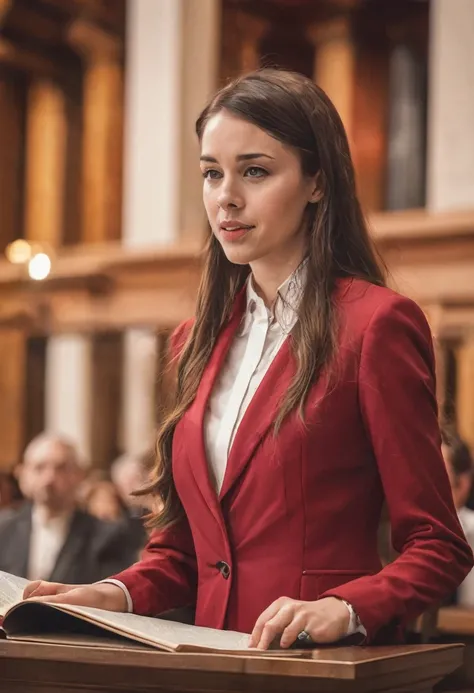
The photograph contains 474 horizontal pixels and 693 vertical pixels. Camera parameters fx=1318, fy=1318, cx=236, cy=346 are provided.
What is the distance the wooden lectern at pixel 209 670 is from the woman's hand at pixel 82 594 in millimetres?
197

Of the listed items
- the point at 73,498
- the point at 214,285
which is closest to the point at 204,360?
the point at 214,285

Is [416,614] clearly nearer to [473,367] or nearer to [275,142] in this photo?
[275,142]

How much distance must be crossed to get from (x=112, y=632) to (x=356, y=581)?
1.12ft

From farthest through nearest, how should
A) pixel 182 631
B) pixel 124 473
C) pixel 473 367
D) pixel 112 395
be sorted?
pixel 112 395
pixel 473 367
pixel 124 473
pixel 182 631

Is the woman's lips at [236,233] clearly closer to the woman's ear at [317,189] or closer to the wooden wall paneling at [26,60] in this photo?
the woman's ear at [317,189]

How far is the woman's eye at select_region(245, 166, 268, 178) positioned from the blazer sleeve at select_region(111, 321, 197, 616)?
574 mm

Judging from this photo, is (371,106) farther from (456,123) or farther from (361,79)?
(456,123)

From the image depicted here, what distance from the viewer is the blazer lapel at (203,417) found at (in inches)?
77.5

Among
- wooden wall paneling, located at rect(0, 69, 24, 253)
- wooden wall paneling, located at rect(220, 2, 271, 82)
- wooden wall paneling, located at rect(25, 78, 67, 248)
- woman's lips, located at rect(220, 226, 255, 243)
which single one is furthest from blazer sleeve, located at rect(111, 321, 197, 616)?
wooden wall paneling, located at rect(0, 69, 24, 253)

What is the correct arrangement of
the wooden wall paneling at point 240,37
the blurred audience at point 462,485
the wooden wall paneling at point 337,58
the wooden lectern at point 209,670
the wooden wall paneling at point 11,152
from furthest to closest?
the wooden wall paneling at point 11,152, the wooden wall paneling at point 337,58, the wooden wall paneling at point 240,37, the blurred audience at point 462,485, the wooden lectern at point 209,670

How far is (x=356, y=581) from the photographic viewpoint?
71.4 inches

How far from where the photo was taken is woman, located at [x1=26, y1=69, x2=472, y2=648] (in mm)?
1885

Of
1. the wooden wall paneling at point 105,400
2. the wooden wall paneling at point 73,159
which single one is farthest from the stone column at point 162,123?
the wooden wall paneling at point 73,159

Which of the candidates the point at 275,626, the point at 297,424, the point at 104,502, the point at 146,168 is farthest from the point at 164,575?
the point at 146,168
